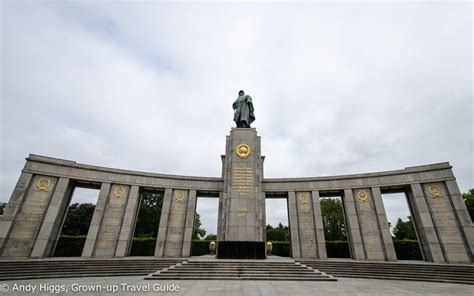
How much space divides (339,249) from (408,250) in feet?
20.5

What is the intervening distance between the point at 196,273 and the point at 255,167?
9.36 metres

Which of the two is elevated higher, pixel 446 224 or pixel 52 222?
pixel 446 224

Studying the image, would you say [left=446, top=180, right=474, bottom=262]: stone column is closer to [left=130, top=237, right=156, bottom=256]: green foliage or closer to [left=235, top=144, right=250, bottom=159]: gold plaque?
[left=235, top=144, right=250, bottom=159]: gold plaque

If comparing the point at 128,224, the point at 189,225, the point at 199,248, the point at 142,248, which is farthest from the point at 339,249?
the point at 128,224

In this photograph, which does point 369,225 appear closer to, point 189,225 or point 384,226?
point 384,226

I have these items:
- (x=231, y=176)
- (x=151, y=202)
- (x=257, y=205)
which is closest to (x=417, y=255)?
(x=257, y=205)

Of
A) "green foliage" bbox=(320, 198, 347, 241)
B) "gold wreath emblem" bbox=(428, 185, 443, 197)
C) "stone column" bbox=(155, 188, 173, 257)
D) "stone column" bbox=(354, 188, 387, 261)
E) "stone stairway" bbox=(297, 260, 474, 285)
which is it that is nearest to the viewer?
"stone stairway" bbox=(297, 260, 474, 285)

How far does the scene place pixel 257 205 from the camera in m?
16.8

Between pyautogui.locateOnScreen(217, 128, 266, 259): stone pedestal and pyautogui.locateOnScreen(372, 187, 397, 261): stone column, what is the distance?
927 centimetres

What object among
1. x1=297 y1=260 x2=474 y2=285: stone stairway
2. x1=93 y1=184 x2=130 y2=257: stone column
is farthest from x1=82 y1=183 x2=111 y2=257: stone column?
x1=297 y1=260 x2=474 y2=285: stone stairway

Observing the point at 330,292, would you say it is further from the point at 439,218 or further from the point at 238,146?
the point at 439,218

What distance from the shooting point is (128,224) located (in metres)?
17.6

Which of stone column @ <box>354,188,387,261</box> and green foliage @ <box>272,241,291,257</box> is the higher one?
stone column @ <box>354,188,387,261</box>

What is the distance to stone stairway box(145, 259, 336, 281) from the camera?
33.8ft
